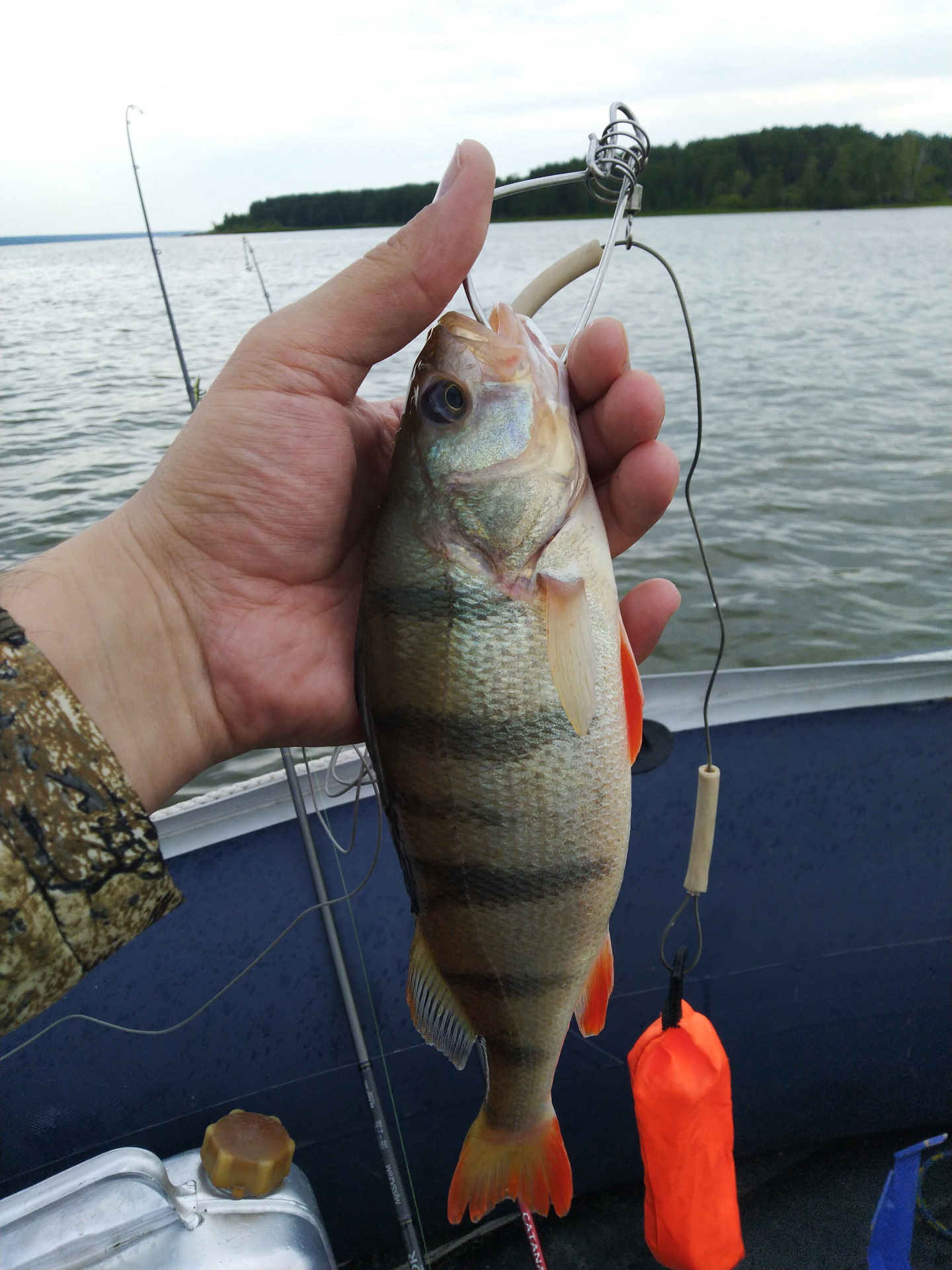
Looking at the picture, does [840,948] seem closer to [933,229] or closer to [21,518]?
[21,518]

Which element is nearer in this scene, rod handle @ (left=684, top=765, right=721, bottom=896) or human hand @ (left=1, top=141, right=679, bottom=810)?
human hand @ (left=1, top=141, right=679, bottom=810)

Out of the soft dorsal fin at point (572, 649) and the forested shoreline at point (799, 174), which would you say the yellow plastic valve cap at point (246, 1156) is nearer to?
the soft dorsal fin at point (572, 649)

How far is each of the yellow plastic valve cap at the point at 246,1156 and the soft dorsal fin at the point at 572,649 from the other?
160 cm

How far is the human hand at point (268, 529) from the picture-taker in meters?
1.86

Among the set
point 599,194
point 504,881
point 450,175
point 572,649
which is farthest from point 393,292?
point 504,881

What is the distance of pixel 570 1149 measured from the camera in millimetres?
3127

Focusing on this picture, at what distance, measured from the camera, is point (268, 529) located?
208cm

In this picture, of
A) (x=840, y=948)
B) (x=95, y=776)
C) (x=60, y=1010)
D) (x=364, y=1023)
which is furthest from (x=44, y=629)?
(x=840, y=948)

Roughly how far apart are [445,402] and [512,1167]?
1.68 meters

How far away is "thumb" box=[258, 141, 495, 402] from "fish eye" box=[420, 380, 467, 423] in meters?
0.21

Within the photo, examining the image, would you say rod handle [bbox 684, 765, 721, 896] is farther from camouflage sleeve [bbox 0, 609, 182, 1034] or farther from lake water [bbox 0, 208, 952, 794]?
lake water [bbox 0, 208, 952, 794]

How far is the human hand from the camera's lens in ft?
6.11

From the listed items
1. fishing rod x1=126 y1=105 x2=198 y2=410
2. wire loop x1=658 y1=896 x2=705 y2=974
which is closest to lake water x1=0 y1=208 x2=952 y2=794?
fishing rod x1=126 y1=105 x2=198 y2=410

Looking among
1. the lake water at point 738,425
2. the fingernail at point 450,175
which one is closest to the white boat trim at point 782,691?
the fingernail at point 450,175
